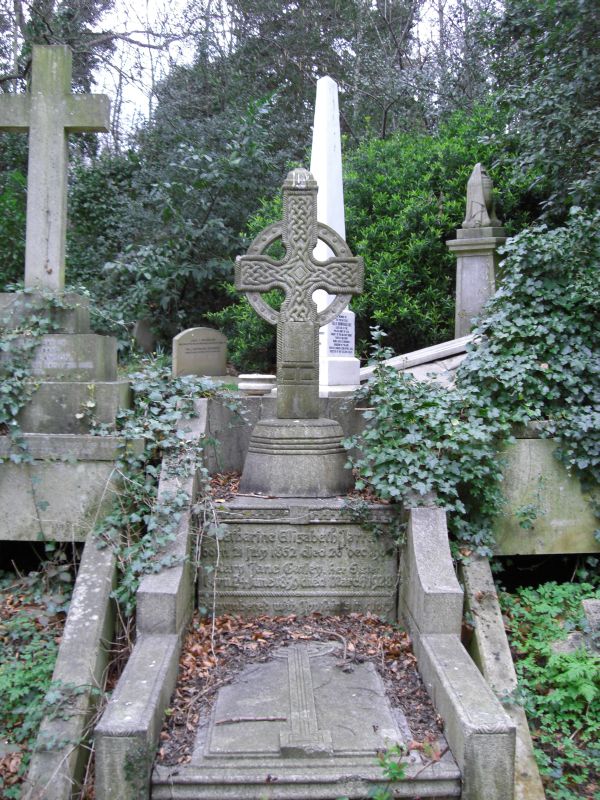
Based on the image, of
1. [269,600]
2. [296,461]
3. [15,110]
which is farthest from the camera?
[15,110]

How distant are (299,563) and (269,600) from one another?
31 centimetres

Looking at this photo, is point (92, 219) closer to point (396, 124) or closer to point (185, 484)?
point (396, 124)

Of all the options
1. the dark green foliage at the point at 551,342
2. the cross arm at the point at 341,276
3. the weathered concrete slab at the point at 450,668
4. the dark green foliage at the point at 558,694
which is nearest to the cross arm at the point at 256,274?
the cross arm at the point at 341,276

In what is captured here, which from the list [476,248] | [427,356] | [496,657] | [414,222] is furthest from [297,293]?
[414,222]

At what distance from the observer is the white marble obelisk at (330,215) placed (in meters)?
8.05

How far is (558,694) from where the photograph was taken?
4027 mm

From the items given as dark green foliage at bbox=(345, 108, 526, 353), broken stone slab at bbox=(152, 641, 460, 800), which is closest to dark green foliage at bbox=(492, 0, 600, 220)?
dark green foliage at bbox=(345, 108, 526, 353)

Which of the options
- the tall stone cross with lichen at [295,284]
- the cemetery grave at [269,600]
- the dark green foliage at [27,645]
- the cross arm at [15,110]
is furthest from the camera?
the cross arm at [15,110]

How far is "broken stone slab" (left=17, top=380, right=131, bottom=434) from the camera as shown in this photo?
5191mm

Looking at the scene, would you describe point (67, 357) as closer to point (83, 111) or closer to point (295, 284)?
point (295, 284)

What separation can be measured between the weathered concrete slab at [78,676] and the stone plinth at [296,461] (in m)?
1.18

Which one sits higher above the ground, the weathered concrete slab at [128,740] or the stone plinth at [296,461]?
the stone plinth at [296,461]

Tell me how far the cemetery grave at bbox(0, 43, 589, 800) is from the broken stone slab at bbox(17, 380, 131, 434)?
10 mm

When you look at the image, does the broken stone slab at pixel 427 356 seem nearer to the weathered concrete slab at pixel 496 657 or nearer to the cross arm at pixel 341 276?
the cross arm at pixel 341 276
